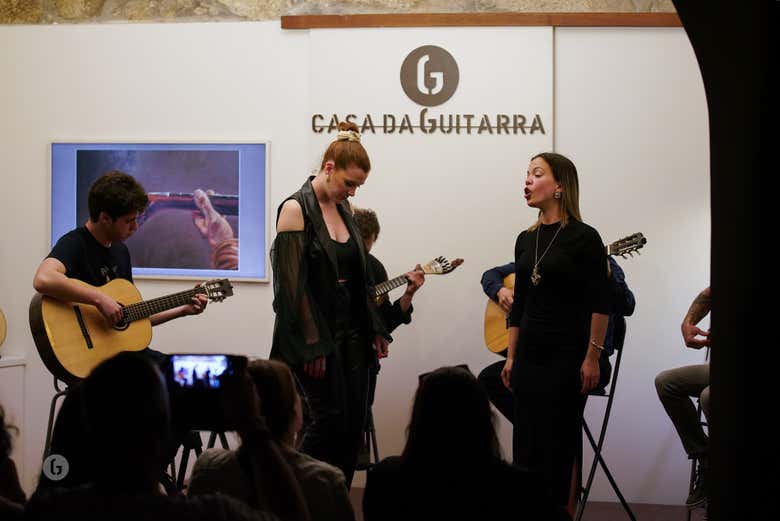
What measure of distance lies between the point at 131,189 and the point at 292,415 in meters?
2.39

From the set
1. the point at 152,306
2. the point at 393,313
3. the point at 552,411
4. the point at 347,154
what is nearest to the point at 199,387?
the point at 347,154

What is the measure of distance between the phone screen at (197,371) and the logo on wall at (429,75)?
3.68 metres

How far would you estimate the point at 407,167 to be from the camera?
6020mm

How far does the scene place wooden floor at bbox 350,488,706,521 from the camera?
211 inches

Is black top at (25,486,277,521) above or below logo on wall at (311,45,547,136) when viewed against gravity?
below

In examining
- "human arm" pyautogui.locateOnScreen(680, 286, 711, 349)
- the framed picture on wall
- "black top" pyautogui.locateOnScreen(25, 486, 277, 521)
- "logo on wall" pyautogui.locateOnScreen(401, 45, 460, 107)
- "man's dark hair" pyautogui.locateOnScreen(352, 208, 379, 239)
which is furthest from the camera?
the framed picture on wall

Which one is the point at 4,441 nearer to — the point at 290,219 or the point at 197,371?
the point at 197,371

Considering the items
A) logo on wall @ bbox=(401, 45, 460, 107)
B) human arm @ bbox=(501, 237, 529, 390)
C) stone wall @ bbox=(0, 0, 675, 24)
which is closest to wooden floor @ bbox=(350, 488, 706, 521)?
human arm @ bbox=(501, 237, 529, 390)

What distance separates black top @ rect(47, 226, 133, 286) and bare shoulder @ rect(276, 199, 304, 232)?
4.05ft

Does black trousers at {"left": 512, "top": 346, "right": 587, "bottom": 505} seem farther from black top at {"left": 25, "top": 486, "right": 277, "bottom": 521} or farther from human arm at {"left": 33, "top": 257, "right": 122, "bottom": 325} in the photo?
black top at {"left": 25, "top": 486, "right": 277, "bottom": 521}

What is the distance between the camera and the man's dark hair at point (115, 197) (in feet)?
14.8

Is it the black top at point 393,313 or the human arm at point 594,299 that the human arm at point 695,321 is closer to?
the human arm at point 594,299

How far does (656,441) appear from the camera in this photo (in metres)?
5.91

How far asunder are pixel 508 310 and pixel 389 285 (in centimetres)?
71
